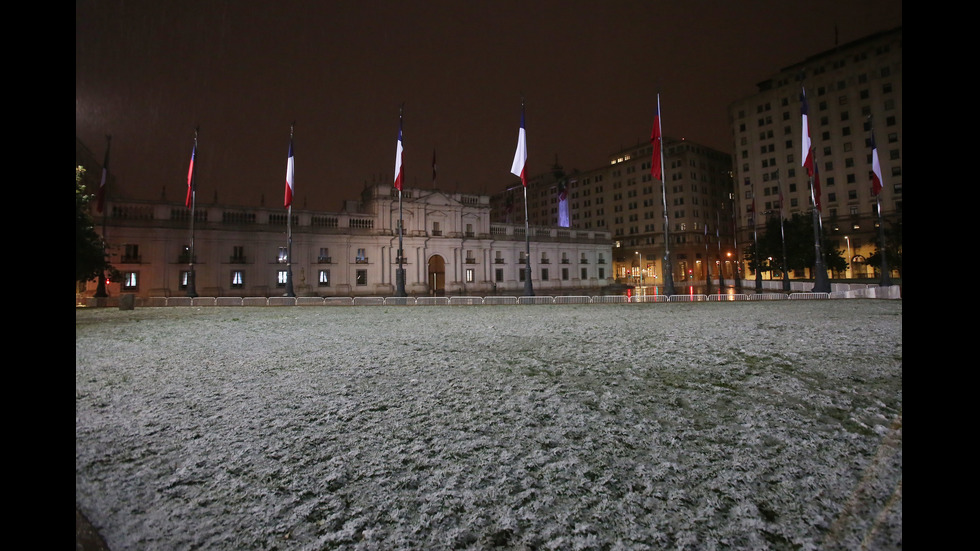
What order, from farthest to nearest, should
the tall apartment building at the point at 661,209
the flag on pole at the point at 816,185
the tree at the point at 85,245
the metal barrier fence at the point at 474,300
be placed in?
the tall apartment building at the point at 661,209, the flag on pole at the point at 816,185, the tree at the point at 85,245, the metal barrier fence at the point at 474,300

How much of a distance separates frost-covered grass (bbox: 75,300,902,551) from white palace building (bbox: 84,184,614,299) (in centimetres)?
2612

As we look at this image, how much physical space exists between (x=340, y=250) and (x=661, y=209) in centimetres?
7269

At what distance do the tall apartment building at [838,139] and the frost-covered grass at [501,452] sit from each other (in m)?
72.6

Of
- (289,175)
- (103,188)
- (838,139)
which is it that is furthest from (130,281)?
(838,139)

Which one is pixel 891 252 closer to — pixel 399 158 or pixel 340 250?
pixel 399 158

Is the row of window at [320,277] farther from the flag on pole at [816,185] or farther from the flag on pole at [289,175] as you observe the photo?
the flag on pole at [816,185]

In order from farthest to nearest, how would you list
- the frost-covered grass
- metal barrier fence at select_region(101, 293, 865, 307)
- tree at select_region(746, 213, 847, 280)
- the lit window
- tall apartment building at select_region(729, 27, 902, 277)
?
tall apartment building at select_region(729, 27, 902, 277) < tree at select_region(746, 213, 847, 280) < the lit window < metal barrier fence at select_region(101, 293, 865, 307) < the frost-covered grass

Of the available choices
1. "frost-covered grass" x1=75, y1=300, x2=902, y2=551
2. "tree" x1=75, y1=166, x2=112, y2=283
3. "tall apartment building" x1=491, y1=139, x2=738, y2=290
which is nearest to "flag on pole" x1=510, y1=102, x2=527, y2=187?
"frost-covered grass" x1=75, y1=300, x2=902, y2=551

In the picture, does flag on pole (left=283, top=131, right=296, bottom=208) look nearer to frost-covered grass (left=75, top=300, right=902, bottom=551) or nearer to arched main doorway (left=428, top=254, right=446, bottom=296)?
frost-covered grass (left=75, top=300, right=902, bottom=551)

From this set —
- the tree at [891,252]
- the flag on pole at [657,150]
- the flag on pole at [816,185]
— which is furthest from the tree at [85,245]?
the tree at [891,252]

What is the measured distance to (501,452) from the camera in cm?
327

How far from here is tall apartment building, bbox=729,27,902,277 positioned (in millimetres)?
63219

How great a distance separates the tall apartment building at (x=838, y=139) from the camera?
207 feet
